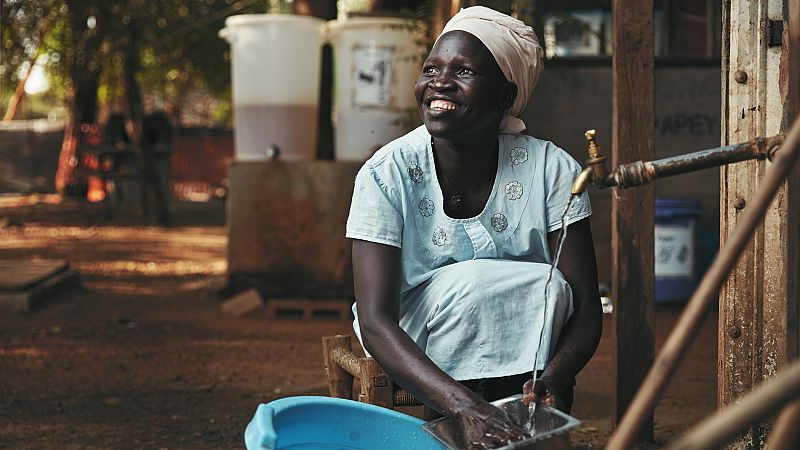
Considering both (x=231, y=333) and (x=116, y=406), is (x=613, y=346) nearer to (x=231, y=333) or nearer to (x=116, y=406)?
(x=116, y=406)

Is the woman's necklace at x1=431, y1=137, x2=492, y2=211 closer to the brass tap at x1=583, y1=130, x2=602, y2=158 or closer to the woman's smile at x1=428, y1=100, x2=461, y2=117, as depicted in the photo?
the woman's smile at x1=428, y1=100, x2=461, y2=117

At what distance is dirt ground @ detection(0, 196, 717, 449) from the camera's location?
12.5ft

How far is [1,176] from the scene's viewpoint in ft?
62.3

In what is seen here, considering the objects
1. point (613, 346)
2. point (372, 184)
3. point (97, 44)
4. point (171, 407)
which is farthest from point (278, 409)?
point (97, 44)

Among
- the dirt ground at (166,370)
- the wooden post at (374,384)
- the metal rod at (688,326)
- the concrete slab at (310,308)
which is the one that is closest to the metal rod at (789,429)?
the metal rod at (688,326)

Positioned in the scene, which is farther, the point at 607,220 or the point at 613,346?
the point at 607,220

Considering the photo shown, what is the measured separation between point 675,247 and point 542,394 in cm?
423

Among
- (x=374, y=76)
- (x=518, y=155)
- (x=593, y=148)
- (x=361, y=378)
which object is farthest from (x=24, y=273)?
(x=593, y=148)

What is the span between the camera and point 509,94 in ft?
7.81

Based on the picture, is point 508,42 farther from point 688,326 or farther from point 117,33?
point 117,33

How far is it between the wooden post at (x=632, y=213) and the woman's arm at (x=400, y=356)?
1.16 m

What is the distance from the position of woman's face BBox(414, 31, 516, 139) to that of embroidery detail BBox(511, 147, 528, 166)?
5.9 inches

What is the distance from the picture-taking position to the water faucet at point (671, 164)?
5.55 feet

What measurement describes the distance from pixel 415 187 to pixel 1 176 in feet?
60.6
